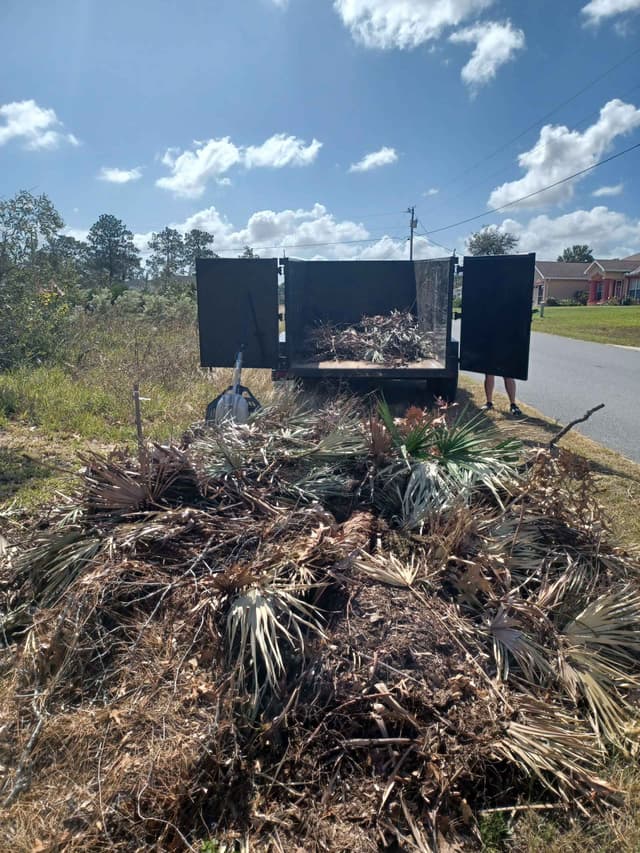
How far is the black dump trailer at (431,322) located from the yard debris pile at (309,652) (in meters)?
3.05

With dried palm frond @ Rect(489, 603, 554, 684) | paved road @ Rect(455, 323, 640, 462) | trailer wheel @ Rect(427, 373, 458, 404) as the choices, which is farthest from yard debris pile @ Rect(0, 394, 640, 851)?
paved road @ Rect(455, 323, 640, 462)

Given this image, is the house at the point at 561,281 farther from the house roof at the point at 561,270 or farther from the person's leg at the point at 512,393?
the person's leg at the point at 512,393

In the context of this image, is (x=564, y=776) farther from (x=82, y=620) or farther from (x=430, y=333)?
(x=430, y=333)

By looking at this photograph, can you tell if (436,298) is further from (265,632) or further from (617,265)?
(617,265)

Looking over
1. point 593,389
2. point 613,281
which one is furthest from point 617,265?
point 593,389

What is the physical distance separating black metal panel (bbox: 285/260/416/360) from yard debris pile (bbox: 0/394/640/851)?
5492mm

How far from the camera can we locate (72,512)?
321cm

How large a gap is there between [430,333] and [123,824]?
6486 mm

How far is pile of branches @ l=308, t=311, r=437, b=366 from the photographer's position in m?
7.33

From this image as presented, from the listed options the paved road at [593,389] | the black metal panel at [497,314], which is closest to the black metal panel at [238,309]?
the black metal panel at [497,314]

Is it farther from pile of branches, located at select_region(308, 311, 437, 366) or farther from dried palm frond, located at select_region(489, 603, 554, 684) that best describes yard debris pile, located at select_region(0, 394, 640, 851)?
pile of branches, located at select_region(308, 311, 437, 366)

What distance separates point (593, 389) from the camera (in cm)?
1087

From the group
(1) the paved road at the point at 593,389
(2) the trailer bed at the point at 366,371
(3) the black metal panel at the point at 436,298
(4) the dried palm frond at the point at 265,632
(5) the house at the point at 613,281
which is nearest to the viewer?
(4) the dried palm frond at the point at 265,632

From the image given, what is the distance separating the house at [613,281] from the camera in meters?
65.5
